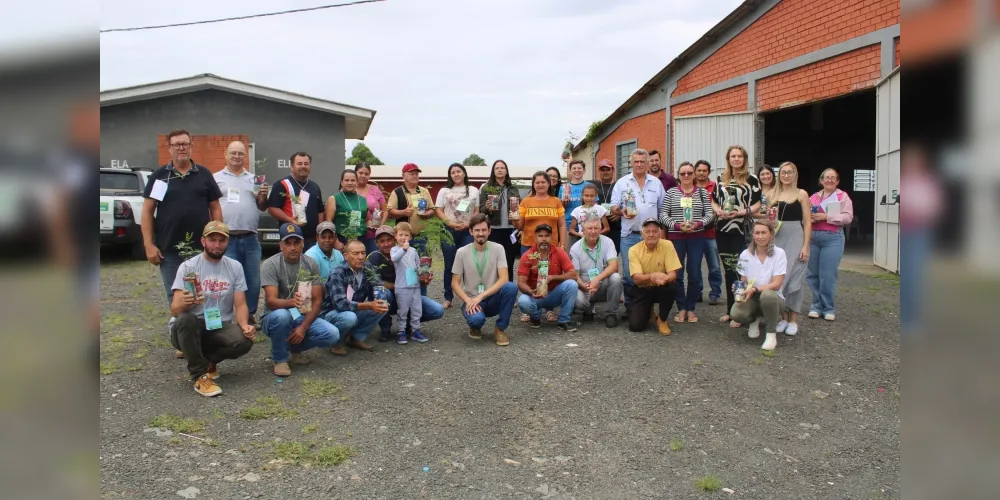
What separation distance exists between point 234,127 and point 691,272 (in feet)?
39.5

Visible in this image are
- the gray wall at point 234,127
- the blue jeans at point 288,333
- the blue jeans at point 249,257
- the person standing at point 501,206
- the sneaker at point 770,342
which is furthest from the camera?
the gray wall at point 234,127

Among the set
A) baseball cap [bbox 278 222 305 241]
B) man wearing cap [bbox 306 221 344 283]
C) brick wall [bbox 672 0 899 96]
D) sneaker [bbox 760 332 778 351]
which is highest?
brick wall [bbox 672 0 899 96]

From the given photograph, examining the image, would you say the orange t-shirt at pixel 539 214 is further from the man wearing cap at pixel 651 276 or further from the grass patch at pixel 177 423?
the grass patch at pixel 177 423

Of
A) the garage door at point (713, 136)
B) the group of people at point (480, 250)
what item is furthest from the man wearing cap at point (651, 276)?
the garage door at point (713, 136)

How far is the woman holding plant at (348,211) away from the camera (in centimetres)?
620

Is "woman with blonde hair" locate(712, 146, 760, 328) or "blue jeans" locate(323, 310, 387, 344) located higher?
"woman with blonde hair" locate(712, 146, 760, 328)

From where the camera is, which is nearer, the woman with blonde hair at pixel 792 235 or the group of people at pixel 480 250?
the group of people at pixel 480 250

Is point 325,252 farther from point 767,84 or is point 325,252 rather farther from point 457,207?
point 767,84

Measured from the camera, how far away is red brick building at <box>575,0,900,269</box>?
30.9ft

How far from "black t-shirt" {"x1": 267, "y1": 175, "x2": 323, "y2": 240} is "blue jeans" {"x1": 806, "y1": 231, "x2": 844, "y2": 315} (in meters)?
5.06

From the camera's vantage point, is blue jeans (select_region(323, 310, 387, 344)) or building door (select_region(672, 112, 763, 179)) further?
building door (select_region(672, 112, 763, 179))

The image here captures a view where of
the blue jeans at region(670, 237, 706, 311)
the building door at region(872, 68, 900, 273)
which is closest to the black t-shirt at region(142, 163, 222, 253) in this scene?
the blue jeans at region(670, 237, 706, 311)

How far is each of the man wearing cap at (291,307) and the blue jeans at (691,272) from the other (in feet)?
11.7

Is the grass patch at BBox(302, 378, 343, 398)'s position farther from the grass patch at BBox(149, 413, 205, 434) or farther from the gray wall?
the gray wall
